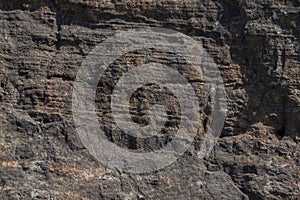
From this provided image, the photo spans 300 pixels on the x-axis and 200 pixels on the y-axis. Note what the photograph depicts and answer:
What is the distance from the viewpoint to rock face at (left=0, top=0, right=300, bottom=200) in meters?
3.36

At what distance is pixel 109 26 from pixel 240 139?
93 cm

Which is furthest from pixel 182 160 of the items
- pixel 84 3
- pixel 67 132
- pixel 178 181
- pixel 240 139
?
pixel 84 3

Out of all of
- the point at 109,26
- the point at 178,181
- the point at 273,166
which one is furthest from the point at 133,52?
the point at 273,166

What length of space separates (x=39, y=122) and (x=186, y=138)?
0.79m

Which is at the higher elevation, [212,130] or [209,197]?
[212,130]

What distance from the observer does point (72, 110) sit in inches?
135

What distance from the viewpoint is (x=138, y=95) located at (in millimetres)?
3477

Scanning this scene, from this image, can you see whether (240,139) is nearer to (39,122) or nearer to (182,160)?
(182,160)

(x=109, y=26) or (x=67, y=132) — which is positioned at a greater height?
(x=109, y=26)

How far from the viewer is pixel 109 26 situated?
11.4 feet

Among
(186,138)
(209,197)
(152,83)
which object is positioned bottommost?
(209,197)

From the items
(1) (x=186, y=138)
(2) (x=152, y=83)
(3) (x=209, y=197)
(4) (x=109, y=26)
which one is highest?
(4) (x=109, y=26)

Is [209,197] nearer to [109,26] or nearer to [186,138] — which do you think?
[186,138]

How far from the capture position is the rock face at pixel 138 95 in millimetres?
3357
